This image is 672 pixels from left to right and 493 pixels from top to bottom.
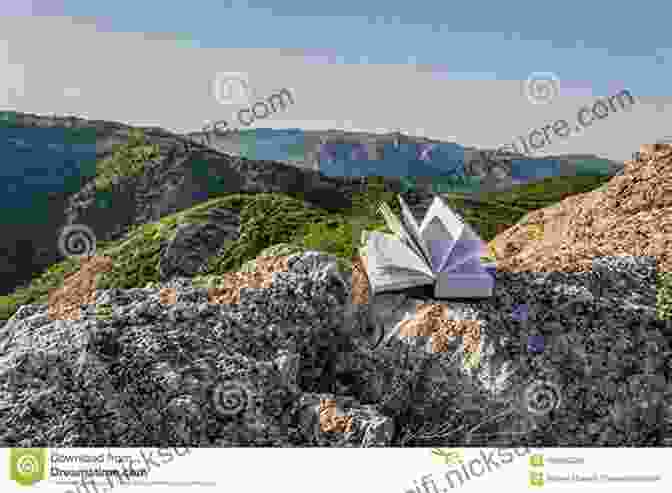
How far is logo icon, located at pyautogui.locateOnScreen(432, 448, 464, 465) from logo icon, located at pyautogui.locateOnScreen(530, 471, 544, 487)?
0.72 meters

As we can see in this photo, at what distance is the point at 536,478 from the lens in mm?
6418

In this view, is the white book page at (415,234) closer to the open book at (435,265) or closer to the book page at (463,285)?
the open book at (435,265)

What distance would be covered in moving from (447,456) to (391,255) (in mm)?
2535

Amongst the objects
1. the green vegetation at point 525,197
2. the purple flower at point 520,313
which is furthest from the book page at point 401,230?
the green vegetation at point 525,197

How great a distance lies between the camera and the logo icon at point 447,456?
21.2 feet

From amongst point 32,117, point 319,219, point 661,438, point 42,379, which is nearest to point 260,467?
point 42,379

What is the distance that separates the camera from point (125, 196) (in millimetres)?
48094

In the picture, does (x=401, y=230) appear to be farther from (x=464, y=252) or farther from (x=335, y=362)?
(x=335, y=362)

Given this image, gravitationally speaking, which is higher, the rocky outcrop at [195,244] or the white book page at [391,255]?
the white book page at [391,255]

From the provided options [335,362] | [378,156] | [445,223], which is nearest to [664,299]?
[445,223]

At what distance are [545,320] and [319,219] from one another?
16.2 meters

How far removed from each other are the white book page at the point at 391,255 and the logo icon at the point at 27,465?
4.21 m

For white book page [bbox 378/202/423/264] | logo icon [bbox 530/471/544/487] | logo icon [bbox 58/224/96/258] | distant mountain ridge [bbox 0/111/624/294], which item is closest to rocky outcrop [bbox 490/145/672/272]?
white book page [bbox 378/202/423/264]

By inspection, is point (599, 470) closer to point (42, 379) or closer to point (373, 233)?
point (373, 233)
